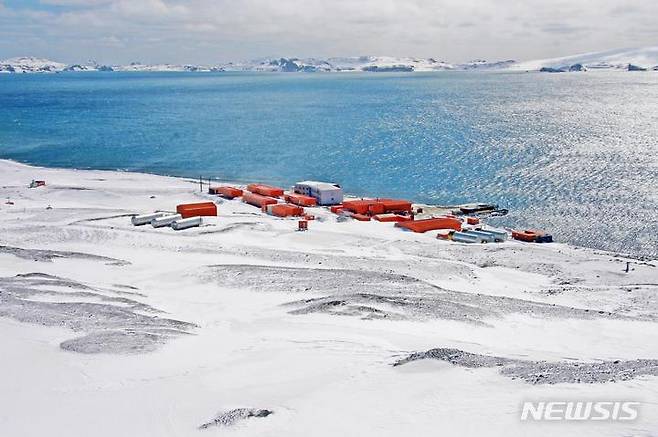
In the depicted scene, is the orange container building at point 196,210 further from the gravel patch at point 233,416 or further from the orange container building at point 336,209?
the gravel patch at point 233,416

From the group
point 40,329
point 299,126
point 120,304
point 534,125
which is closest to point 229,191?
point 120,304

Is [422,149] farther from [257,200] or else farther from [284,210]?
[284,210]

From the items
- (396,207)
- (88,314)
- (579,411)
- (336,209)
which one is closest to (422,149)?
(396,207)

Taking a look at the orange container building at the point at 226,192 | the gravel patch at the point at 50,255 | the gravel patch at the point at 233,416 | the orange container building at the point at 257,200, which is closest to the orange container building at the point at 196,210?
the orange container building at the point at 257,200

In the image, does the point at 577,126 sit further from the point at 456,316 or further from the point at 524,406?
the point at 524,406

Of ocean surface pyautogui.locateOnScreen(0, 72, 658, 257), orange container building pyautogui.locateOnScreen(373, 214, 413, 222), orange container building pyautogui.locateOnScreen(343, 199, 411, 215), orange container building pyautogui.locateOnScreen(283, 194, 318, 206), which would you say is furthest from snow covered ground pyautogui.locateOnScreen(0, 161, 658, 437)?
ocean surface pyautogui.locateOnScreen(0, 72, 658, 257)

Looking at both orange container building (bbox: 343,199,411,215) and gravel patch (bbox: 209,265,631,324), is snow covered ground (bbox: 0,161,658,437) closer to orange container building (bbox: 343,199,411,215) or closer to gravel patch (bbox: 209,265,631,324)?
gravel patch (bbox: 209,265,631,324)
